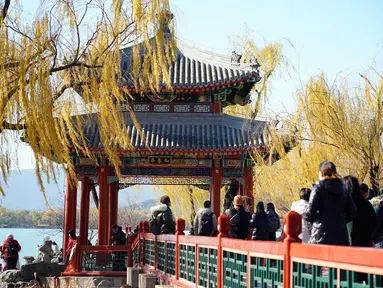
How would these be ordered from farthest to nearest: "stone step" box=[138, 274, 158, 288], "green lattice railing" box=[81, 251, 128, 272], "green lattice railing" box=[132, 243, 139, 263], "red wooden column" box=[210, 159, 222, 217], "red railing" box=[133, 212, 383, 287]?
"red wooden column" box=[210, 159, 222, 217], "green lattice railing" box=[81, 251, 128, 272], "green lattice railing" box=[132, 243, 139, 263], "stone step" box=[138, 274, 158, 288], "red railing" box=[133, 212, 383, 287]

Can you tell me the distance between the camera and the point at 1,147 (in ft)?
32.0

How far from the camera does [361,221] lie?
268 inches

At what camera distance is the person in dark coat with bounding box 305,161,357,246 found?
241 inches

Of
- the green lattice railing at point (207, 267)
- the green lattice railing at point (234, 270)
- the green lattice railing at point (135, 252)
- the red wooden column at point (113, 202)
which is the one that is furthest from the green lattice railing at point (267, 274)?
the red wooden column at point (113, 202)

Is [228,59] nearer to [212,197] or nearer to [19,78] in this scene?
[212,197]

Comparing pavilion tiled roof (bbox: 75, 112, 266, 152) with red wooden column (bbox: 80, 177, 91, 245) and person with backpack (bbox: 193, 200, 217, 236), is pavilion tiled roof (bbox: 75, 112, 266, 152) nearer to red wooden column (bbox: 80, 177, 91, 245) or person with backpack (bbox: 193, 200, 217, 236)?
red wooden column (bbox: 80, 177, 91, 245)

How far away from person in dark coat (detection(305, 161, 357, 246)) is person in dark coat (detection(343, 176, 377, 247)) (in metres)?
0.64

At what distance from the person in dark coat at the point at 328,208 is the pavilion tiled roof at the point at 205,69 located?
39.3ft

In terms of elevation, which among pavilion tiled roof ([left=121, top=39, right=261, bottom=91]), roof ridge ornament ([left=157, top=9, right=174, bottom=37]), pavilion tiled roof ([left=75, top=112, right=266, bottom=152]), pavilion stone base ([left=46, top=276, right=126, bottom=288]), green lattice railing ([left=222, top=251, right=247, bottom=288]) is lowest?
pavilion stone base ([left=46, top=276, right=126, bottom=288])

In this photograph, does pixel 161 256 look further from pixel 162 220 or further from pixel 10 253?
pixel 10 253

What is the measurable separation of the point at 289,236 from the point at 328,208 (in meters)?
0.64

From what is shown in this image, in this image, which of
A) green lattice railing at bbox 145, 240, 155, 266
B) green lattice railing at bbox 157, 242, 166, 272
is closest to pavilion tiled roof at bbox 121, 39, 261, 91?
green lattice railing at bbox 145, 240, 155, 266

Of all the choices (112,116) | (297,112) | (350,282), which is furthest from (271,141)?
(350,282)

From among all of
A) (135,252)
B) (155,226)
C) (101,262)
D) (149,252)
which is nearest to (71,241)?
(101,262)
